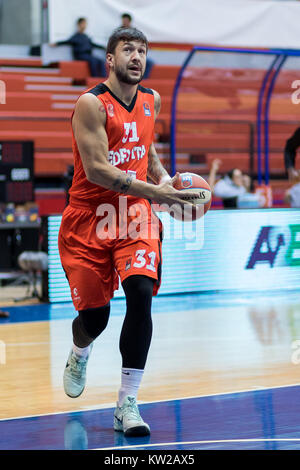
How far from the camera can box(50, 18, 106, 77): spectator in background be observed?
15344 mm

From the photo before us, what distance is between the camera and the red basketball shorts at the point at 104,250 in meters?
4.58

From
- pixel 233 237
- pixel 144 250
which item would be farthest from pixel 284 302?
pixel 144 250

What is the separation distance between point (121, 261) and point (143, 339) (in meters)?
0.41

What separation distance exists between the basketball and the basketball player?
0.37 feet

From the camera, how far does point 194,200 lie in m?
4.70

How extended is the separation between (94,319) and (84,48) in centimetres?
1143

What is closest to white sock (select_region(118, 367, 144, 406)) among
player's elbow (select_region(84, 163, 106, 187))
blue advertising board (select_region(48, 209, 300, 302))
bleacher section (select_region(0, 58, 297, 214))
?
player's elbow (select_region(84, 163, 106, 187))

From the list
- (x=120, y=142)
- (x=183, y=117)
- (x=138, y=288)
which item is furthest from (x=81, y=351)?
(x=183, y=117)

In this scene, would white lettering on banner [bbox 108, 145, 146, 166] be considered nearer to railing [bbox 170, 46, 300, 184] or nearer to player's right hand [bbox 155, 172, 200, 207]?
player's right hand [bbox 155, 172, 200, 207]

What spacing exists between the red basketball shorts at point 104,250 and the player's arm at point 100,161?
211 mm

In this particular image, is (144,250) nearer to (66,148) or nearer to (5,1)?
(66,148)

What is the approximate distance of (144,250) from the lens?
4.57 meters
